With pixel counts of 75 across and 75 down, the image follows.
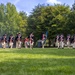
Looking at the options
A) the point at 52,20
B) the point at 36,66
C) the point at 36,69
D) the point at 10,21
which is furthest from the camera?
the point at 10,21

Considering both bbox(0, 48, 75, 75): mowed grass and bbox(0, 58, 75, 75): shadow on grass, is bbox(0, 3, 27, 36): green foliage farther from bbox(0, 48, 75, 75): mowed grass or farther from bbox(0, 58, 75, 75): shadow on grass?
bbox(0, 58, 75, 75): shadow on grass

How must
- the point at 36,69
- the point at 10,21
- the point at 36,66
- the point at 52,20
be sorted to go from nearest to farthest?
1. the point at 36,69
2. the point at 36,66
3. the point at 52,20
4. the point at 10,21

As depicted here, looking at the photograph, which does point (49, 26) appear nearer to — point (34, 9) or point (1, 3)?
point (34, 9)

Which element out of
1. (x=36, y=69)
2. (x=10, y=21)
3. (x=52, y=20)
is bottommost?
(x=36, y=69)

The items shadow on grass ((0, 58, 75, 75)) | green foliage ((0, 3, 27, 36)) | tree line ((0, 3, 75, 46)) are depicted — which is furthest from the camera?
green foliage ((0, 3, 27, 36))

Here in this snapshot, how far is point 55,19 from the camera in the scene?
6300 centimetres

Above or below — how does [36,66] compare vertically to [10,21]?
below

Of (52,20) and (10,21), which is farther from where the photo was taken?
(10,21)

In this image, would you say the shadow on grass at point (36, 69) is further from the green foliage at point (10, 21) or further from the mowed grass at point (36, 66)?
the green foliage at point (10, 21)

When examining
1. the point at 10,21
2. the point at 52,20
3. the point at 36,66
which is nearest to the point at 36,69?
the point at 36,66

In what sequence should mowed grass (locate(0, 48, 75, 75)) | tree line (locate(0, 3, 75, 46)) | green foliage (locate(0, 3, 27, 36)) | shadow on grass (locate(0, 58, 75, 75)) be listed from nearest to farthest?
shadow on grass (locate(0, 58, 75, 75)), mowed grass (locate(0, 48, 75, 75)), tree line (locate(0, 3, 75, 46)), green foliage (locate(0, 3, 27, 36))

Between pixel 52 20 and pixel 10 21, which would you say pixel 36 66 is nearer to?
pixel 52 20

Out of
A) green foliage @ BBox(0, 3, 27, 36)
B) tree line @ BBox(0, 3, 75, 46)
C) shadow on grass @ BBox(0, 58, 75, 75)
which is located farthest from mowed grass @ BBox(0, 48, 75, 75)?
green foliage @ BBox(0, 3, 27, 36)

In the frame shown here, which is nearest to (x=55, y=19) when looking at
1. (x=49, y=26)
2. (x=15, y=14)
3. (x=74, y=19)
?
(x=49, y=26)
